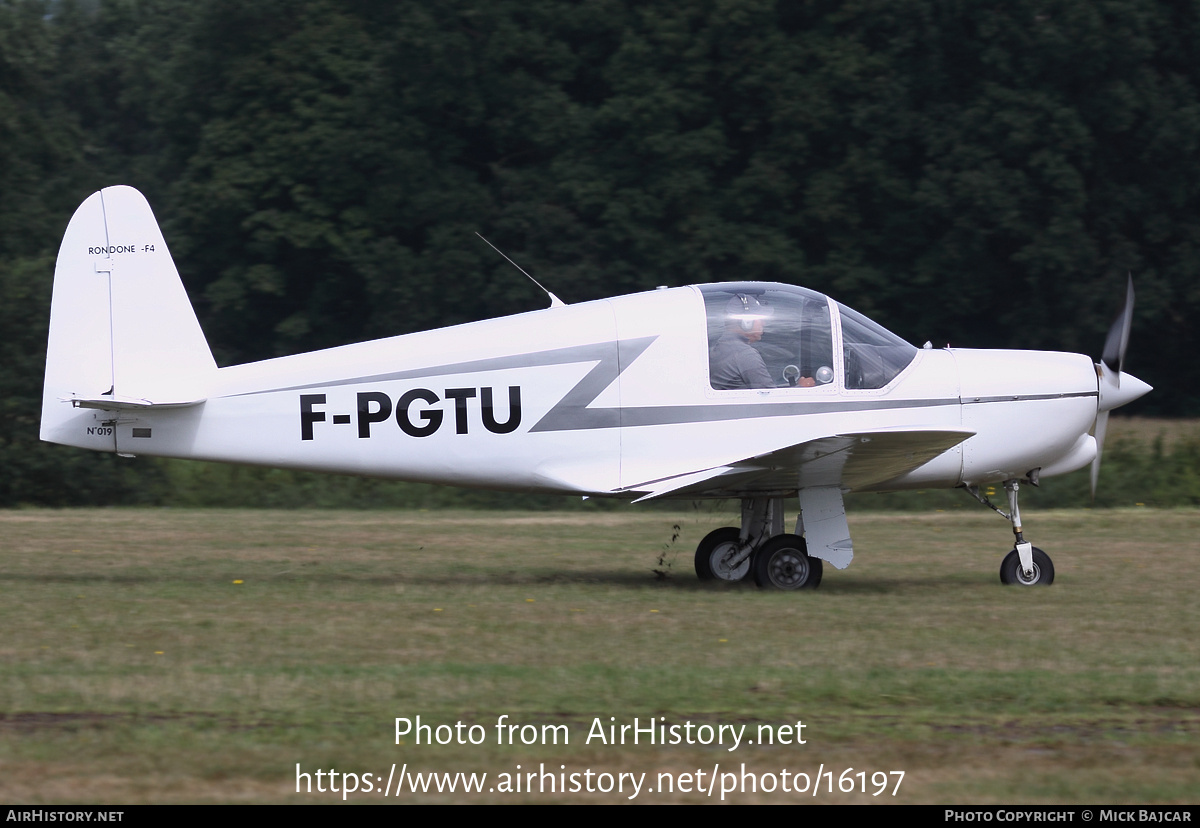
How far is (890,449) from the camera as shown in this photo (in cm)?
914

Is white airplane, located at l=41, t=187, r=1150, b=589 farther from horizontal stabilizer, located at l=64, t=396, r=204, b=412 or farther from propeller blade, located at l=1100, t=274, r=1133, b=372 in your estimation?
propeller blade, located at l=1100, t=274, r=1133, b=372

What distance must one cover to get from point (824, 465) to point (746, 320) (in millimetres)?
1219

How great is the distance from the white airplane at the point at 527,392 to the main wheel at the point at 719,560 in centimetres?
63

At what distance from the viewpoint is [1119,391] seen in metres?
10.3

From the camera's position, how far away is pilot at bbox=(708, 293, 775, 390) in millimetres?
9797

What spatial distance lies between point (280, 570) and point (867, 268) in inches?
821

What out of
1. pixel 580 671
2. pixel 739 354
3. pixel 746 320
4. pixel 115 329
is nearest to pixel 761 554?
pixel 739 354

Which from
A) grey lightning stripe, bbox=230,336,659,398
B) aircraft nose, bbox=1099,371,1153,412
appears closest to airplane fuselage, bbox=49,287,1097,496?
grey lightning stripe, bbox=230,336,659,398

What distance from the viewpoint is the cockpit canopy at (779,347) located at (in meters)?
9.80

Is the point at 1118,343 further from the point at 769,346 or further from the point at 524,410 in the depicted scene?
the point at 524,410

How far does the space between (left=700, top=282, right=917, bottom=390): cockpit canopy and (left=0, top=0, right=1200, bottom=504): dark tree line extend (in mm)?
18365

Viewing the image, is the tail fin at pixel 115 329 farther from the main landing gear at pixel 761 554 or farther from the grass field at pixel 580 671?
the main landing gear at pixel 761 554

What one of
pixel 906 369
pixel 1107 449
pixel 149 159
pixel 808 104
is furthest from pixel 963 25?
pixel 906 369

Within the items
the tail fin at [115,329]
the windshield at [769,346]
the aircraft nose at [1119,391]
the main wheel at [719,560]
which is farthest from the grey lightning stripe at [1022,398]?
the tail fin at [115,329]
